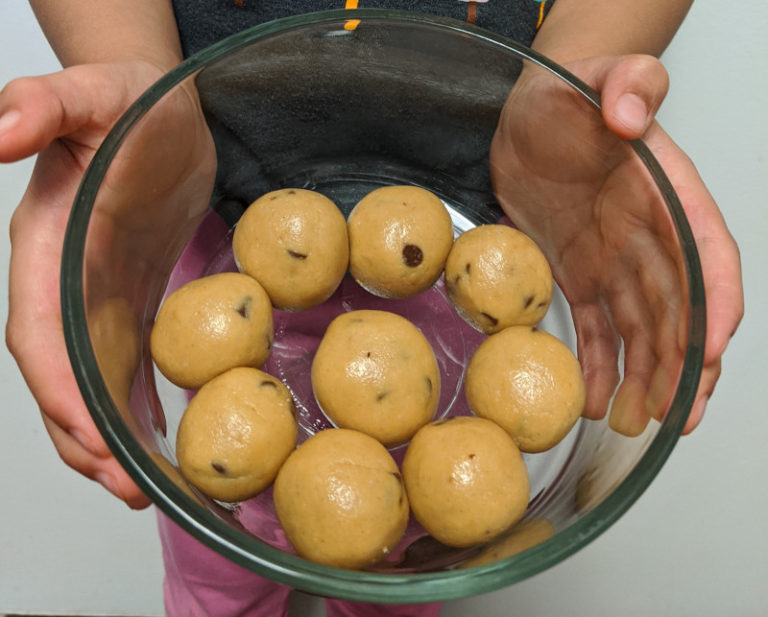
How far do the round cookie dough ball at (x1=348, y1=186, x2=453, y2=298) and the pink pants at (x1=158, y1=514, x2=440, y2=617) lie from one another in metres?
0.40

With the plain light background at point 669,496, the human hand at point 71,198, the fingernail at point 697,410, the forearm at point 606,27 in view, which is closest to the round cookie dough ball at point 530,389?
the fingernail at point 697,410

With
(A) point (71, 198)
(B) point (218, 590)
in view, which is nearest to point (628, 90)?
(A) point (71, 198)

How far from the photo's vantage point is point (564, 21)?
80cm

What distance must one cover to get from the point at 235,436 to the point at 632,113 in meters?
0.39

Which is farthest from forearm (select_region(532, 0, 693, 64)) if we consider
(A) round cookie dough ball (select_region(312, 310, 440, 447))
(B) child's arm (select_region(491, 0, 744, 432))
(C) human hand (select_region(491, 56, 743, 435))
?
(A) round cookie dough ball (select_region(312, 310, 440, 447))

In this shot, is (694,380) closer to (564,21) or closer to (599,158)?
(599,158)

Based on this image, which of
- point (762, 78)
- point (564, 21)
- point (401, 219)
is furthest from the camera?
point (762, 78)

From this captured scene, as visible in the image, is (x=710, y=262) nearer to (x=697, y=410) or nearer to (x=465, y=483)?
(x=697, y=410)

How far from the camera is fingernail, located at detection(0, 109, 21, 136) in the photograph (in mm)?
517

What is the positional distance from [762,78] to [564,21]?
43 centimetres

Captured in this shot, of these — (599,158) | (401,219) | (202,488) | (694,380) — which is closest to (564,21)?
(599,158)

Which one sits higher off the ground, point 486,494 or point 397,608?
point 486,494

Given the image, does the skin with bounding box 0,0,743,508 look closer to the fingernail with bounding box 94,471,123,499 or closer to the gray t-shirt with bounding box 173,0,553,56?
the fingernail with bounding box 94,471,123,499

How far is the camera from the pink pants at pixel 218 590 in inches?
31.5
